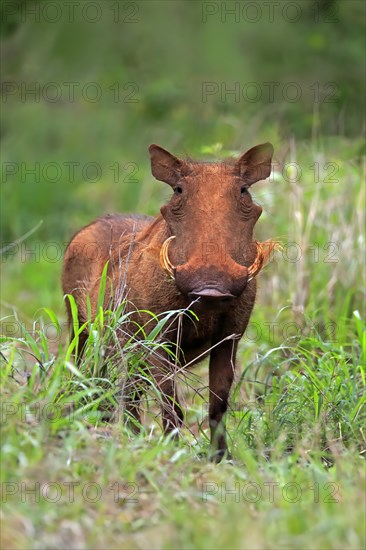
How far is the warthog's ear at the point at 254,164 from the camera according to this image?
5254mm

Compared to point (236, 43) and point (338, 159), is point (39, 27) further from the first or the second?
point (338, 159)

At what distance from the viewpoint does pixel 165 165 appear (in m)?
5.29

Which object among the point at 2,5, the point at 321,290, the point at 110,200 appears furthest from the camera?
the point at 110,200

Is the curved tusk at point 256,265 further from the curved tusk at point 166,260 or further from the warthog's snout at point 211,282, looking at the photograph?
the curved tusk at point 166,260

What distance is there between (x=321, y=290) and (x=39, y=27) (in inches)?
146

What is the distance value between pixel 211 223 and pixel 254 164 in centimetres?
48

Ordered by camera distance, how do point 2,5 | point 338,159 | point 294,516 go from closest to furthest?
point 294,516 < point 338,159 < point 2,5

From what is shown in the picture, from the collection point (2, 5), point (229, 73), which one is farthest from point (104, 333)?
point (229, 73)

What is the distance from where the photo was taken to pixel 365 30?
9234 mm

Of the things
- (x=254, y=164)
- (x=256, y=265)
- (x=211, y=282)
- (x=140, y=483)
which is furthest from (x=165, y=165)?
(x=140, y=483)

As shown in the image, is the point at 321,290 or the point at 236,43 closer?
the point at 321,290

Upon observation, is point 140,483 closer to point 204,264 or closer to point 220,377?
point 204,264

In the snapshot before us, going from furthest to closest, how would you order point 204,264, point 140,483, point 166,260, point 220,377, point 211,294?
1. point 220,377
2. point 166,260
3. point 204,264
4. point 211,294
5. point 140,483

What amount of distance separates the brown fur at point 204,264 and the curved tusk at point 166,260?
0.08 feet
